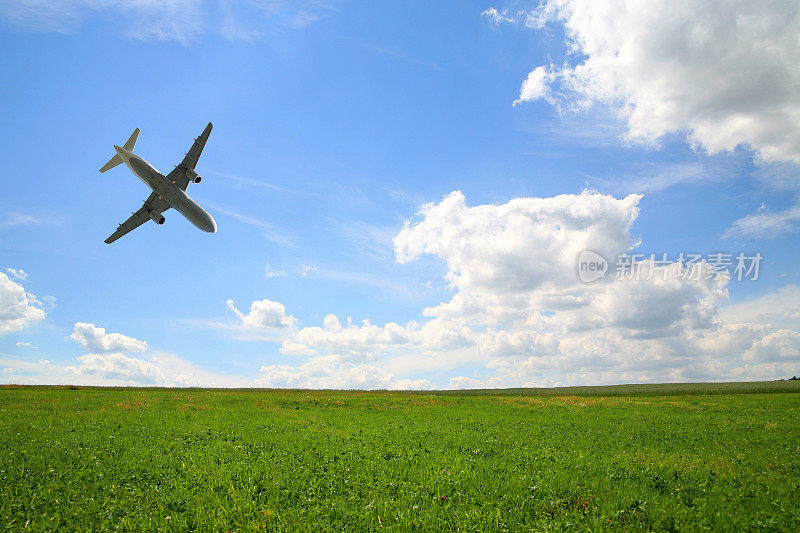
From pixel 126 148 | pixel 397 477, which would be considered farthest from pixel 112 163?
pixel 397 477

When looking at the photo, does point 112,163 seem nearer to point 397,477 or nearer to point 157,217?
point 157,217

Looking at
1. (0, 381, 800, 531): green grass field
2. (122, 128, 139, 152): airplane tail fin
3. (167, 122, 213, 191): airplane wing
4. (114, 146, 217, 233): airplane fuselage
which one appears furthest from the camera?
(122, 128, 139, 152): airplane tail fin

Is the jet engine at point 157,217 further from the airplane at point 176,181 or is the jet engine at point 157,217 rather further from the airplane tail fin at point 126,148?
the airplane tail fin at point 126,148

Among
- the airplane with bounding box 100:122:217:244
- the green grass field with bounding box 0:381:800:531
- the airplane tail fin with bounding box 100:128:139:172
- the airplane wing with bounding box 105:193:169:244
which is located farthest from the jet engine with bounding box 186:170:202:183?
the green grass field with bounding box 0:381:800:531

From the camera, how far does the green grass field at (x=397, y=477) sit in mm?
10367

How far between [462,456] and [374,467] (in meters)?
3.62

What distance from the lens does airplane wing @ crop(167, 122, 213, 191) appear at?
50.2m

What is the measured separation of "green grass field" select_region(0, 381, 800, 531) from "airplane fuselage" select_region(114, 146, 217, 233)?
1159 inches

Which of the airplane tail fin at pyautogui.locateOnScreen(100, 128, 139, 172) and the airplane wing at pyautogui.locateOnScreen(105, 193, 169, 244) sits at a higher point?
the airplane tail fin at pyautogui.locateOnScreen(100, 128, 139, 172)

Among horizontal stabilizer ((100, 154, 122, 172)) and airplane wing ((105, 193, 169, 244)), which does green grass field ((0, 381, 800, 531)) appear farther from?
horizontal stabilizer ((100, 154, 122, 172))

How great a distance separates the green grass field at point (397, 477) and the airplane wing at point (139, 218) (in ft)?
113

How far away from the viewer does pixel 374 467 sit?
567 inches

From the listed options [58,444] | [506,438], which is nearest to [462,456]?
[506,438]

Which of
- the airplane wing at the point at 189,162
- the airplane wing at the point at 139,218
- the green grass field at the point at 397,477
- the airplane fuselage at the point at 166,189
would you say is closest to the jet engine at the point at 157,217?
the airplane wing at the point at 139,218
